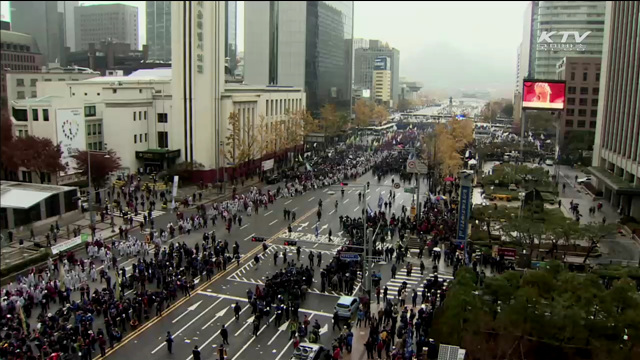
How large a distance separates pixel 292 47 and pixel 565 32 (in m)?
57.5

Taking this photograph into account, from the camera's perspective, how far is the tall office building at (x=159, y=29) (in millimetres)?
175125

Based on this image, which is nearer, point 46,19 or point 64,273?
point 64,273

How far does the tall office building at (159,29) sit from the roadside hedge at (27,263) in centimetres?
14714

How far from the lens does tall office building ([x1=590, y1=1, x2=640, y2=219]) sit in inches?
1953

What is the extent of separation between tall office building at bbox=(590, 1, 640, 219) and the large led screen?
5839mm

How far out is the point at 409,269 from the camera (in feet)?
109

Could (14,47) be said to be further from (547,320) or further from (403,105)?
(403,105)

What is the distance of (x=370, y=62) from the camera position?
111500 mm

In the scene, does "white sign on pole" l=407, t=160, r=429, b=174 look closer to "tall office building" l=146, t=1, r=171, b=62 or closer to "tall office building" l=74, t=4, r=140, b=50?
"tall office building" l=74, t=4, r=140, b=50

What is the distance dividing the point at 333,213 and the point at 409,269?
55.4ft

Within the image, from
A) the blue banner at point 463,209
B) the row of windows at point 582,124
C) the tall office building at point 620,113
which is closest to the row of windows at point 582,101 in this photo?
the row of windows at point 582,124

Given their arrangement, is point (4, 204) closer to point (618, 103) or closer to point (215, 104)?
point (215, 104)

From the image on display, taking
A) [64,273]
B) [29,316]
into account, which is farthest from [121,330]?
[64,273]

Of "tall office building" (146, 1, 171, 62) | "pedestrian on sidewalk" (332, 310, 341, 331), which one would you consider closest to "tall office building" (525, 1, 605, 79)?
"pedestrian on sidewalk" (332, 310, 341, 331)
